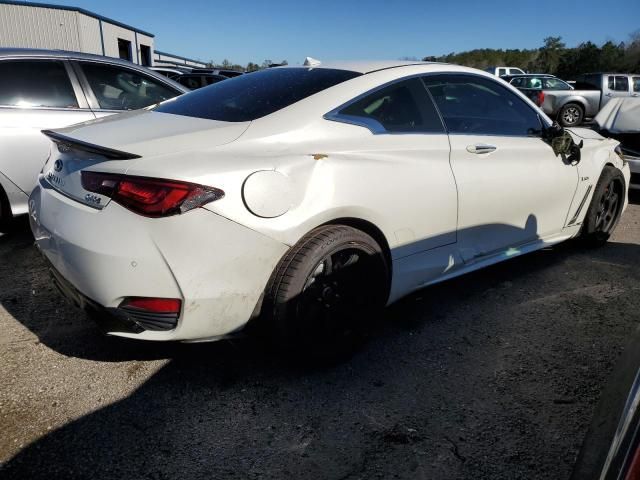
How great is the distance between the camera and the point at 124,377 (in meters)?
2.32

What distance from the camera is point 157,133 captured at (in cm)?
215

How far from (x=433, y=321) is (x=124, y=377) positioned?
69.0 inches

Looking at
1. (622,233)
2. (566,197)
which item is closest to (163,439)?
(566,197)

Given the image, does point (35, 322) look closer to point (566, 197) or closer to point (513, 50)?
point (566, 197)

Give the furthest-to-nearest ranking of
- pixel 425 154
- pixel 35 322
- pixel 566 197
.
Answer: pixel 566 197 → pixel 35 322 → pixel 425 154

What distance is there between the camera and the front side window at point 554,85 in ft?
51.3

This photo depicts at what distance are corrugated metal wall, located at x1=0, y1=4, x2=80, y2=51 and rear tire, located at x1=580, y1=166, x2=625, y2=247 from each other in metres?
27.1

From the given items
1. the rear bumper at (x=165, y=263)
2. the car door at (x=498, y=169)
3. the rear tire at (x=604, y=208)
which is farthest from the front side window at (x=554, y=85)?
the rear bumper at (x=165, y=263)

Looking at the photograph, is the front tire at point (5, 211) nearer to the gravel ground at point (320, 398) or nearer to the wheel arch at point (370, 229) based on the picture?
the gravel ground at point (320, 398)

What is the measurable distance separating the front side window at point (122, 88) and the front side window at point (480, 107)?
2.88m

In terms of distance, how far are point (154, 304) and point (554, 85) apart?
16954 millimetres

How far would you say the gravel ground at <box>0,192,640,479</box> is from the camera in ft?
6.09

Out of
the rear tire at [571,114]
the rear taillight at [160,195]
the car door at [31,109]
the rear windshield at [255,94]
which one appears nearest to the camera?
the rear taillight at [160,195]

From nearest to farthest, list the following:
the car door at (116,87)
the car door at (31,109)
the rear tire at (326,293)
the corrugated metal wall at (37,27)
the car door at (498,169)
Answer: the rear tire at (326,293) → the car door at (498,169) → the car door at (31,109) → the car door at (116,87) → the corrugated metal wall at (37,27)
